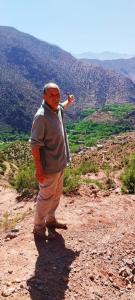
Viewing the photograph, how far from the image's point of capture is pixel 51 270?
5754 mm

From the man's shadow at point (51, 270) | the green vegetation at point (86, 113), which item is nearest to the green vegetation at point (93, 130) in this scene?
the green vegetation at point (86, 113)

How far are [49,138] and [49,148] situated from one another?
15 centimetres

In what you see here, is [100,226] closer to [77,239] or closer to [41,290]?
[77,239]

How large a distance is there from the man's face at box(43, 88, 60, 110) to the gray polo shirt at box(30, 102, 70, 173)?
63mm

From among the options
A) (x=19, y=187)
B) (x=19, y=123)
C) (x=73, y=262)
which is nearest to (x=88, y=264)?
(x=73, y=262)

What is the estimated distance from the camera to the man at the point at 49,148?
19.0 feet

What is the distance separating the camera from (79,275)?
19.1 feet

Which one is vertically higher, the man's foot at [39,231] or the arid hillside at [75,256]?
the man's foot at [39,231]

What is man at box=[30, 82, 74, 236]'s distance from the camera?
580 cm

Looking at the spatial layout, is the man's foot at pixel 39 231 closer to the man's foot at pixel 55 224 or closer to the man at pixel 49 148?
the man at pixel 49 148

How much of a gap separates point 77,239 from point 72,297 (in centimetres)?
136

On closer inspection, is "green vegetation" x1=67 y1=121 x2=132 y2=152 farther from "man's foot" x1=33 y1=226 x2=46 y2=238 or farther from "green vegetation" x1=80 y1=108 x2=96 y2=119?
"man's foot" x1=33 y1=226 x2=46 y2=238

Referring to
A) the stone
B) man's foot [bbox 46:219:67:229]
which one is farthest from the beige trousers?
the stone

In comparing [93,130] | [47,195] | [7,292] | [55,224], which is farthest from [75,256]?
[93,130]
